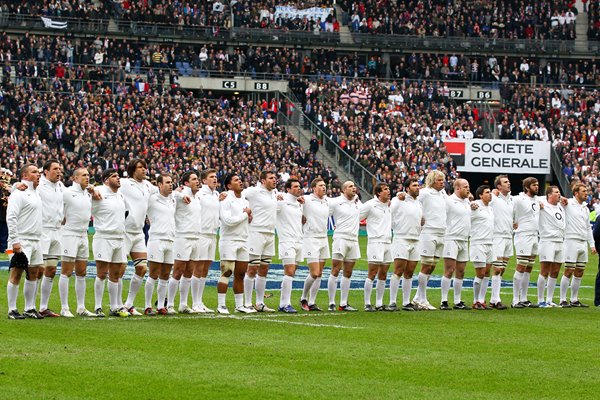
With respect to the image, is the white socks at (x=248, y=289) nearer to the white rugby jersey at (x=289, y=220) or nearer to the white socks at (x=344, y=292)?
the white rugby jersey at (x=289, y=220)

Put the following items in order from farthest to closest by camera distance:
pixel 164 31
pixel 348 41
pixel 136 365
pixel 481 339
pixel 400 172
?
pixel 348 41
pixel 164 31
pixel 400 172
pixel 481 339
pixel 136 365

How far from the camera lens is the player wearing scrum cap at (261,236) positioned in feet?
60.7

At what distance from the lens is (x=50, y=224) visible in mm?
16641

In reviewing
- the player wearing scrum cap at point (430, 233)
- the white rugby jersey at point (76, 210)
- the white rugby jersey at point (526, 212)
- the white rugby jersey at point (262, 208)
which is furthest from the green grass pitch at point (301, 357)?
the white rugby jersey at point (526, 212)

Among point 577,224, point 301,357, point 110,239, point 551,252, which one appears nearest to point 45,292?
point 110,239

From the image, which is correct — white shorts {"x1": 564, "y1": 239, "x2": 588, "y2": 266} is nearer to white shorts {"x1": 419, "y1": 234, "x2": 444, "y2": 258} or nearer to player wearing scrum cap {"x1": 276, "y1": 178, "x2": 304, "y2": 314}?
white shorts {"x1": 419, "y1": 234, "x2": 444, "y2": 258}

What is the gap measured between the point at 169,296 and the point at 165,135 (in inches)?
1223

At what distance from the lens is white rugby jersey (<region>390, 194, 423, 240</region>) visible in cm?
1947

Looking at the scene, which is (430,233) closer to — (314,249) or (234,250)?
(314,249)

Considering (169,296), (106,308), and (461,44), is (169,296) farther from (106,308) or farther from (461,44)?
(461,44)

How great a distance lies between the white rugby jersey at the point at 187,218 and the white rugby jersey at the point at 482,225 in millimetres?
5146

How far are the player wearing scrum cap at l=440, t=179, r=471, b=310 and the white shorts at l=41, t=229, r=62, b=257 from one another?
6.75 meters

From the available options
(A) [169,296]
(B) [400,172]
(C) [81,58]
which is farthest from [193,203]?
(C) [81,58]

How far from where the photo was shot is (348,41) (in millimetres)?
63750
